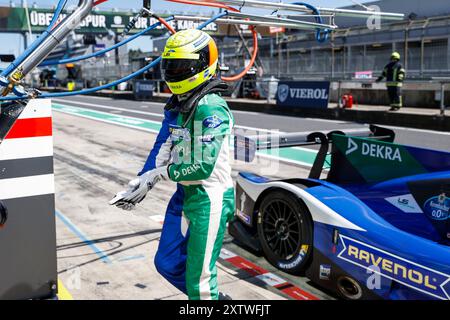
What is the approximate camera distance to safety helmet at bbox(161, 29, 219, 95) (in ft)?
9.37

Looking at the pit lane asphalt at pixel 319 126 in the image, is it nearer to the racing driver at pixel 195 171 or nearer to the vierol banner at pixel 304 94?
the vierol banner at pixel 304 94

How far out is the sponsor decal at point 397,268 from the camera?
117 inches

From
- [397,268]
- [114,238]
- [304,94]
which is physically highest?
[304,94]

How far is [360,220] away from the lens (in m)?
3.54

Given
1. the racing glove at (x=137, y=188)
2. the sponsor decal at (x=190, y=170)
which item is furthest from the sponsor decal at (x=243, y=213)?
the sponsor decal at (x=190, y=170)

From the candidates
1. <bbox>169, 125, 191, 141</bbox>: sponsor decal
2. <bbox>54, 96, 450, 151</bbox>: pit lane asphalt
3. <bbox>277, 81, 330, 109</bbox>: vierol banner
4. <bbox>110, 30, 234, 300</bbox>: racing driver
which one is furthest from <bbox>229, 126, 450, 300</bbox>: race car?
<bbox>277, 81, 330, 109</bbox>: vierol banner

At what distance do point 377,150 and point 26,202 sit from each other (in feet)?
8.98

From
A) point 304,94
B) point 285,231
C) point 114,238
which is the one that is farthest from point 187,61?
point 304,94

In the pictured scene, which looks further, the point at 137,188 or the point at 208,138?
the point at 137,188

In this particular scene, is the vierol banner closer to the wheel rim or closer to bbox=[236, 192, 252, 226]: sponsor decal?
bbox=[236, 192, 252, 226]: sponsor decal

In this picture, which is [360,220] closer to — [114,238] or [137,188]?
[137,188]

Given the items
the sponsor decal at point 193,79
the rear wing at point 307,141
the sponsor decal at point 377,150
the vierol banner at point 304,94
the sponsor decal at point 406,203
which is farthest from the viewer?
the vierol banner at point 304,94
